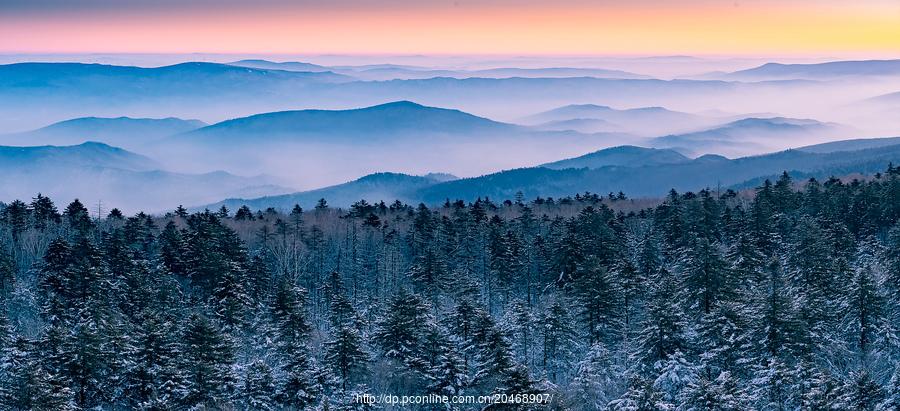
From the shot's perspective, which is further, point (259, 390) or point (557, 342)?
point (557, 342)

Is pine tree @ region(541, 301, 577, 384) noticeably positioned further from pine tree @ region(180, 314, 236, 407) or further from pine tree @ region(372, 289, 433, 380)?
pine tree @ region(180, 314, 236, 407)

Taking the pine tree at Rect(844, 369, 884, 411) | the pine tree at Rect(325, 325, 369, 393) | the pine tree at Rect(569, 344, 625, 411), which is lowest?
the pine tree at Rect(569, 344, 625, 411)

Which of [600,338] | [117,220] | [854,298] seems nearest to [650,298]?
[600,338]

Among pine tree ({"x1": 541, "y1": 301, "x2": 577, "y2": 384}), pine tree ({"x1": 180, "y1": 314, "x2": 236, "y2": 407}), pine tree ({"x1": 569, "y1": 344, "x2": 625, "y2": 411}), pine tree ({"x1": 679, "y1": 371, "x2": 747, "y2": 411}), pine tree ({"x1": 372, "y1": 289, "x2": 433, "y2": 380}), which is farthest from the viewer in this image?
pine tree ({"x1": 541, "y1": 301, "x2": 577, "y2": 384})

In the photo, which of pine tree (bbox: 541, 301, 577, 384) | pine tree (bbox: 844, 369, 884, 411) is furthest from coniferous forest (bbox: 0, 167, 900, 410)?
pine tree (bbox: 541, 301, 577, 384)

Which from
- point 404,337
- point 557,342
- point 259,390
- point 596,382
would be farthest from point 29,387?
point 557,342

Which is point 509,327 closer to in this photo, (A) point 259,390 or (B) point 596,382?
(B) point 596,382

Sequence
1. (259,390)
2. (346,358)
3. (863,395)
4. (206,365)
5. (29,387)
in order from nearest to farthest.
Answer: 1. (863,395)
2. (29,387)
3. (206,365)
4. (259,390)
5. (346,358)

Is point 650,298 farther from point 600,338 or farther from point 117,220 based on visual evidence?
point 117,220

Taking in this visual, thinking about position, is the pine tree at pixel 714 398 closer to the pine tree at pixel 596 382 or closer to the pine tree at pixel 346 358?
the pine tree at pixel 596 382
